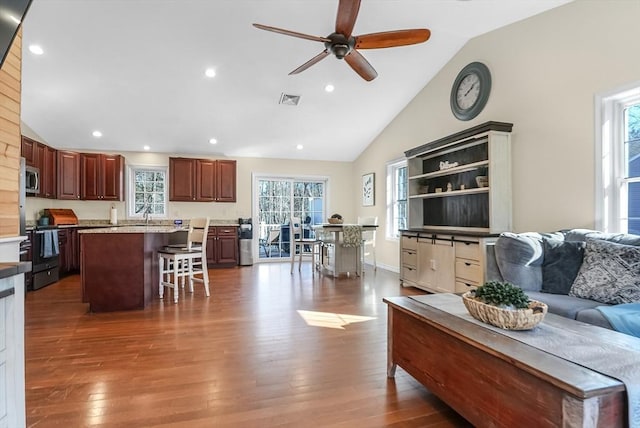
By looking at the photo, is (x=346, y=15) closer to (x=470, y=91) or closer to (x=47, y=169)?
(x=470, y=91)

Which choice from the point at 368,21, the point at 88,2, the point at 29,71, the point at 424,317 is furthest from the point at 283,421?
the point at 29,71

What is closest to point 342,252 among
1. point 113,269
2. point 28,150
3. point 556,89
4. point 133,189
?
point 113,269

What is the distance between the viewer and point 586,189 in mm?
3010

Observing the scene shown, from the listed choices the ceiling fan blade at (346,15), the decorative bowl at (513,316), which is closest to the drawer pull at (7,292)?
the decorative bowl at (513,316)

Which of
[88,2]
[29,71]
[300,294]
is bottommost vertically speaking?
[300,294]

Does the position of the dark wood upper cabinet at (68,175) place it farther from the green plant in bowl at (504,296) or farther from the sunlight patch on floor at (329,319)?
the green plant in bowl at (504,296)

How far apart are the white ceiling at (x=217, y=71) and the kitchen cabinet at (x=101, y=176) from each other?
348mm

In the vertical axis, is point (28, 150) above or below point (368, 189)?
above

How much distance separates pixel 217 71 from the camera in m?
4.59

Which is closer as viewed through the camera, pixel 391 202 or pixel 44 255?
pixel 44 255

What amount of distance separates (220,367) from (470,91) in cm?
432

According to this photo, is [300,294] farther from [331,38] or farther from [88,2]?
[88,2]

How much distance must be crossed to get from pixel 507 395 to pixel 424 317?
21.0 inches

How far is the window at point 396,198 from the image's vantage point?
612 cm
